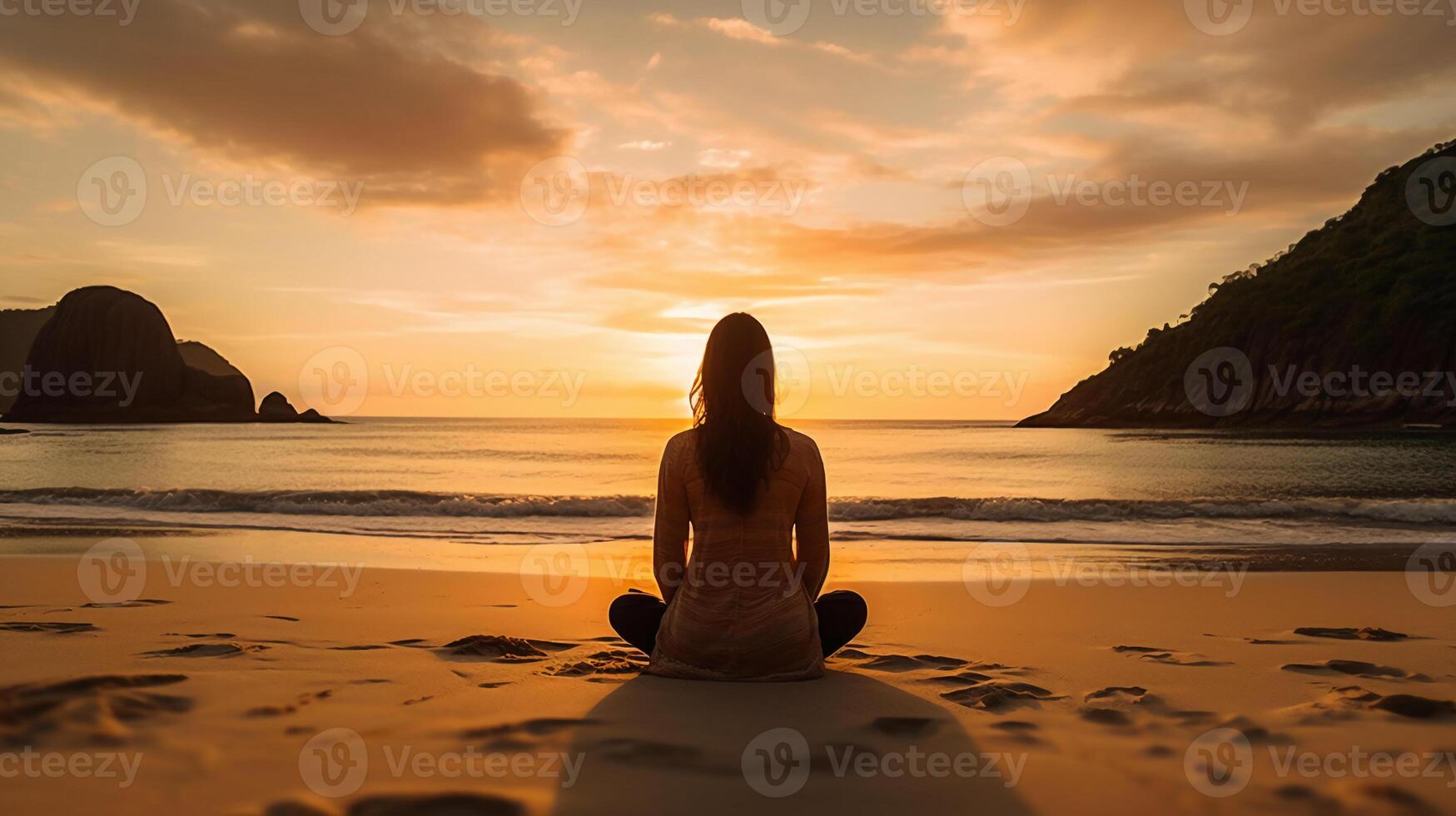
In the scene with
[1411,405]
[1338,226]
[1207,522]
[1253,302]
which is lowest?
[1207,522]

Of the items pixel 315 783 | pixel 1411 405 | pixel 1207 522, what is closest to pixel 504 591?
pixel 315 783

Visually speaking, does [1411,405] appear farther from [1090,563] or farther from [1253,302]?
[1090,563]

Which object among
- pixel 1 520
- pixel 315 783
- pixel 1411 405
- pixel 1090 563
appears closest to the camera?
pixel 315 783

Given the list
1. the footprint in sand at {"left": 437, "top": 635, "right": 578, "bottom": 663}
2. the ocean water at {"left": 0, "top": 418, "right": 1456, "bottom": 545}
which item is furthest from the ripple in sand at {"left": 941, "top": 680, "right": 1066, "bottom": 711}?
the ocean water at {"left": 0, "top": 418, "right": 1456, "bottom": 545}

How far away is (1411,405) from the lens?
51750 millimetres

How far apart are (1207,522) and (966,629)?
11.5 metres
